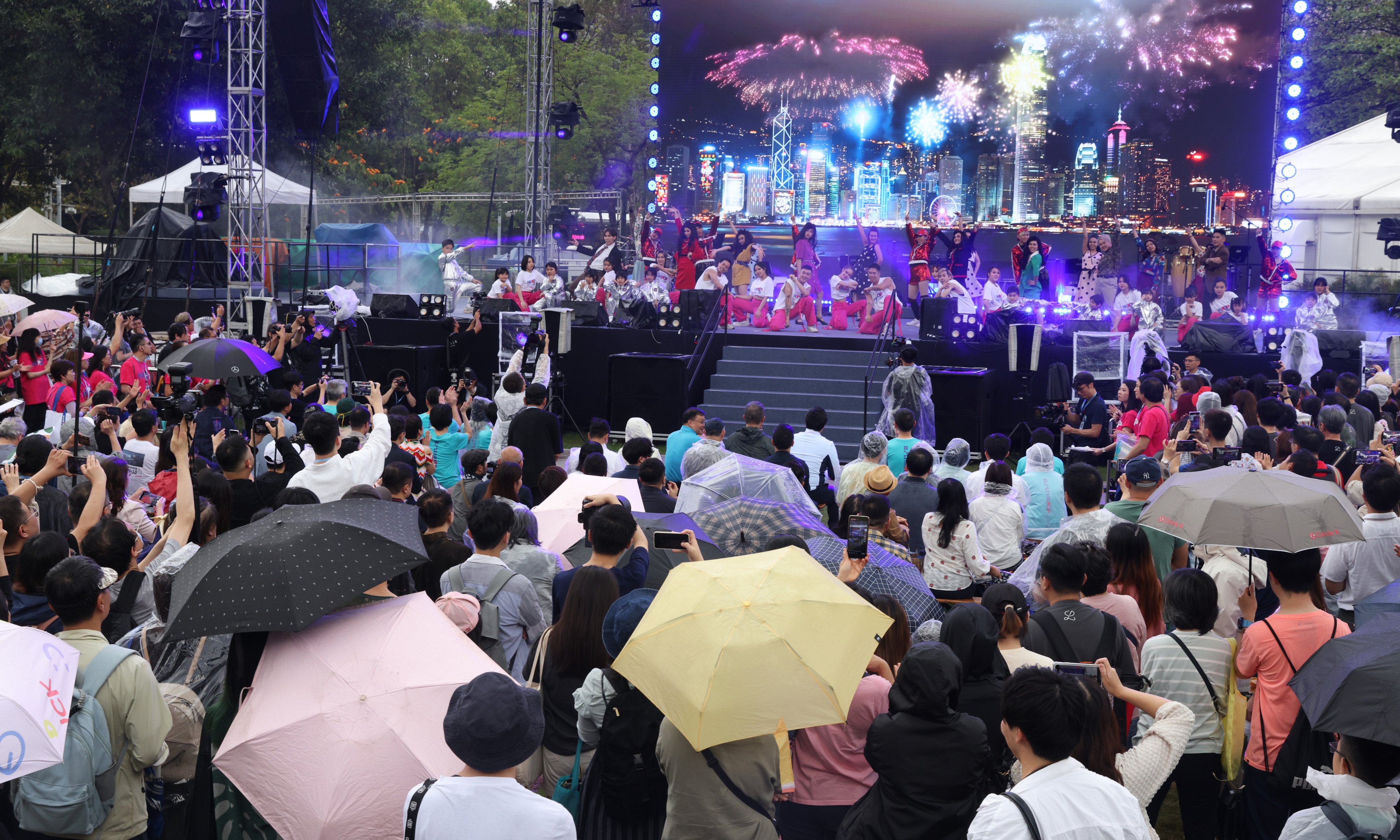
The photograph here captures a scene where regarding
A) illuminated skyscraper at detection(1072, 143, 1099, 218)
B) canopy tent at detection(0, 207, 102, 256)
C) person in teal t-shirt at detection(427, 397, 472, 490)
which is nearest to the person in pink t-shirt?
person in teal t-shirt at detection(427, 397, 472, 490)

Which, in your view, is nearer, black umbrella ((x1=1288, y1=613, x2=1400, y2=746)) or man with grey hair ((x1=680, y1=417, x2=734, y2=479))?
black umbrella ((x1=1288, y1=613, x2=1400, y2=746))

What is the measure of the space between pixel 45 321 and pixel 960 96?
17.9 m

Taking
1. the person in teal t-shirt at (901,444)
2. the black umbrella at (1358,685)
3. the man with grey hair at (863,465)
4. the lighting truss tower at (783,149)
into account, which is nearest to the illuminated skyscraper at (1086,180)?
the lighting truss tower at (783,149)

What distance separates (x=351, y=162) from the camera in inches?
1710

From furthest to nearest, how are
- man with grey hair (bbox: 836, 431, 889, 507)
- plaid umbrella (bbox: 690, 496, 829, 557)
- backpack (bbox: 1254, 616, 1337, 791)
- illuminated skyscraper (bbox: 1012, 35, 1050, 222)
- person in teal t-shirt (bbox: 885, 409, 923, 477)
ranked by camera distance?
illuminated skyscraper (bbox: 1012, 35, 1050, 222) → person in teal t-shirt (bbox: 885, 409, 923, 477) → man with grey hair (bbox: 836, 431, 889, 507) → plaid umbrella (bbox: 690, 496, 829, 557) → backpack (bbox: 1254, 616, 1337, 791)

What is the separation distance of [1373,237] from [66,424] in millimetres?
25553

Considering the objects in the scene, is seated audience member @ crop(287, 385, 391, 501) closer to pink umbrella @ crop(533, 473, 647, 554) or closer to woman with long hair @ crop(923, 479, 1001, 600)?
pink umbrella @ crop(533, 473, 647, 554)

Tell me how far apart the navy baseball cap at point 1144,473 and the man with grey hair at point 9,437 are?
6.19 meters

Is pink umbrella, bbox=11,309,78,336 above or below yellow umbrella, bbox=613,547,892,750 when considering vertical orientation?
above

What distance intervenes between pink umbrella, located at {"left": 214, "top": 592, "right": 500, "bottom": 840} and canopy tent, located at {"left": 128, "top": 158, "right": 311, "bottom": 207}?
22744mm

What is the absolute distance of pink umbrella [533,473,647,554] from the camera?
6004 mm

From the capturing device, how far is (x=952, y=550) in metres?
6.12

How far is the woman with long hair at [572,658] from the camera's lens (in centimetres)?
401

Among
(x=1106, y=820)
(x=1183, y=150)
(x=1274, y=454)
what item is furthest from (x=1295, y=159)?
(x=1106, y=820)
